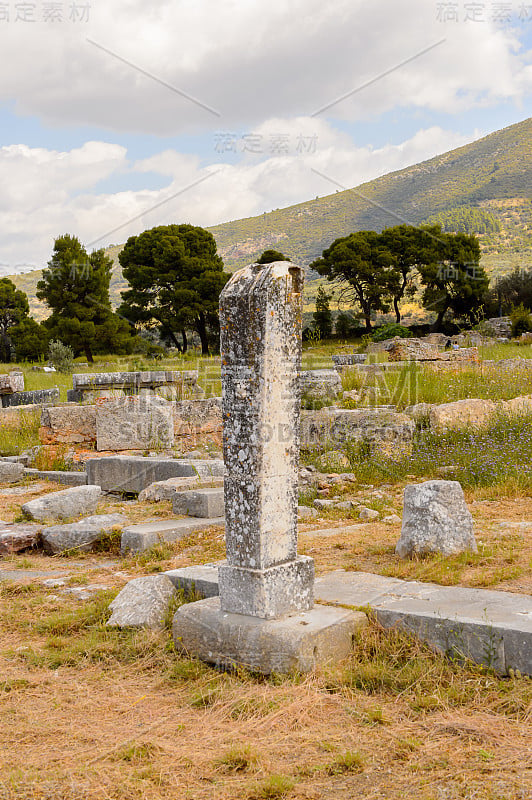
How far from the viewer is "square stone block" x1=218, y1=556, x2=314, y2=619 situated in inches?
144

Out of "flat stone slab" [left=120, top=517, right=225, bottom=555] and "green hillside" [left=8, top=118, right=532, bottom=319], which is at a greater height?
"green hillside" [left=8, top=118, right=532, bottom=319]

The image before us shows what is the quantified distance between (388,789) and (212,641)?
142cm

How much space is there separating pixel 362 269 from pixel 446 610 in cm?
3785

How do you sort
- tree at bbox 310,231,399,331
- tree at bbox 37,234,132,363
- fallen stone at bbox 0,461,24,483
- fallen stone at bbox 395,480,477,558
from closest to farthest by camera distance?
fallen stone at bbox 395,480,477,558 < fallen stone at bbox 0,461,24,483 < tree at bbox 37,234,132,363 < tree at bbox 310,231,399,331

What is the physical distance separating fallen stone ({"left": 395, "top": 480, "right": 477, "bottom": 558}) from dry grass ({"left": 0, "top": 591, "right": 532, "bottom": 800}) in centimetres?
146

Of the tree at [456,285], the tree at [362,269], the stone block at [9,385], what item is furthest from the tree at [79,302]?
the stone block at [9,385]

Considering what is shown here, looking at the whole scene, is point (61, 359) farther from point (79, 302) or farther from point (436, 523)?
point (436, 523)

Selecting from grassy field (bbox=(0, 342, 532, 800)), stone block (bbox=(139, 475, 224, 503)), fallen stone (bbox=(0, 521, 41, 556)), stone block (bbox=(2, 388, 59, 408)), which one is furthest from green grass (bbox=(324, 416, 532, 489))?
stone block (bbox=(2, 388, 59, 408))

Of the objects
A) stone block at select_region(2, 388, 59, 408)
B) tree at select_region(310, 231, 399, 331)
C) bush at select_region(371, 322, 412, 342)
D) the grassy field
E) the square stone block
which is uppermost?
tree at select_region(310, 231, 399, 331)

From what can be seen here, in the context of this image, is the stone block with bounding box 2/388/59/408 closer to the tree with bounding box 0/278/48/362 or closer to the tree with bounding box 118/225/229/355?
the tree with bounding box 0/278/48/362

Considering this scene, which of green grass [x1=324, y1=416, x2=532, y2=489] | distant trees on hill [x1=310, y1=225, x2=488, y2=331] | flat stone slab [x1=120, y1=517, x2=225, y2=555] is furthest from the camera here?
distant trees on hill [x1=310, y1=225, x2=488, y2=331]

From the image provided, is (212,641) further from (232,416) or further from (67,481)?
(67,481)

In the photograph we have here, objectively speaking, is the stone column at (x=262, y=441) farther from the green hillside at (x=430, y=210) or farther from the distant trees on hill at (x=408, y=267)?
the green hillside at (x=430, y=210)

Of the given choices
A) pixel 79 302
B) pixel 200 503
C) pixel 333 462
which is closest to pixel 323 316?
pixel 79 302
